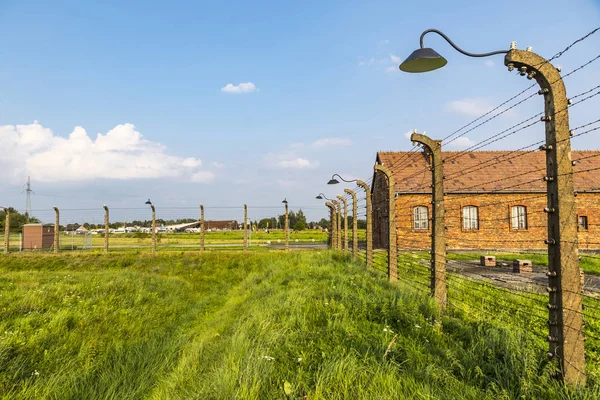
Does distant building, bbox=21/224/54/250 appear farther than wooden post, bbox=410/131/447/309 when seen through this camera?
Yes

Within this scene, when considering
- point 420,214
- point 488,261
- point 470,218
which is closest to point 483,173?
point 470,218

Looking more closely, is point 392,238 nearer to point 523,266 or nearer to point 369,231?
point 369,231

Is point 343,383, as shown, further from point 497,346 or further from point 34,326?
point 34,326

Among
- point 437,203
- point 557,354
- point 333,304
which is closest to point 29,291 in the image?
point 333,304

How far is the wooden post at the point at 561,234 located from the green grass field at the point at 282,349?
0.71ft

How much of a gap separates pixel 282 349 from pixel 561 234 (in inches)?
105

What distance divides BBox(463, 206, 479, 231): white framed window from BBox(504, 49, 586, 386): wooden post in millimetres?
21748

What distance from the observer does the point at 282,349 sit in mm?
3719

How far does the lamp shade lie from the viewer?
3.72 metres

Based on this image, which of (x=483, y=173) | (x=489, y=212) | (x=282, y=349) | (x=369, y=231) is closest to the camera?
(x=282, y=349)

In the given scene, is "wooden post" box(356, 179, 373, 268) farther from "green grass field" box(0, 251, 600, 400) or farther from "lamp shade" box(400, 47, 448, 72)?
"lamp shade" box(400, 47, 448, 72)

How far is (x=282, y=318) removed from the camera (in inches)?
183

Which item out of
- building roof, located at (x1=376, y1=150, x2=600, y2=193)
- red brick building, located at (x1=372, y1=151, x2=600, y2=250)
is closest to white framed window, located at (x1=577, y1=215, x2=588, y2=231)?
red brick building, located at (x1=372, y1=151, x2=600, y2=250)

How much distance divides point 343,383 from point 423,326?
1.60 m
